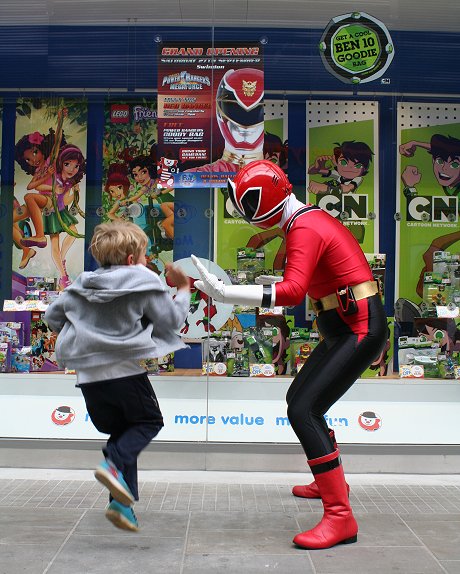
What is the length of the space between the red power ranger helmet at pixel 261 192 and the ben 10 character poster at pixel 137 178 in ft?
5.92

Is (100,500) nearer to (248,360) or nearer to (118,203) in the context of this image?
(248,360)

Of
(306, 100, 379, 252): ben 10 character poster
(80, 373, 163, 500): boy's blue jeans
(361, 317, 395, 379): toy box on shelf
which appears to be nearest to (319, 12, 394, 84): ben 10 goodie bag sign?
(306, 100, 379, 252): ben 10 character poster

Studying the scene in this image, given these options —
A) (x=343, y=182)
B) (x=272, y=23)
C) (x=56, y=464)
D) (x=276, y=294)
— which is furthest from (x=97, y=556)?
(x=272, y=23)

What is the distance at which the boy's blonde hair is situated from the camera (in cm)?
362

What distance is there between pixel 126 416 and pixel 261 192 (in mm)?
1347

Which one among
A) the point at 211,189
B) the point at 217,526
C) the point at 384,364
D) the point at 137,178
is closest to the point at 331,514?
the point at 217,526

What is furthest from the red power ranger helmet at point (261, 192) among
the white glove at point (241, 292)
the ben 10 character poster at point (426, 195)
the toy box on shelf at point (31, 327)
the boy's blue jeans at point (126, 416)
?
the toy box on shelf at point (31, 327)

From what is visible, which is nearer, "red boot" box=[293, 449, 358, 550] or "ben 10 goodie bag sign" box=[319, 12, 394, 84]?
"red boot" box=[293, 449, 358, 550]

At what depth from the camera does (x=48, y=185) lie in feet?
20.0

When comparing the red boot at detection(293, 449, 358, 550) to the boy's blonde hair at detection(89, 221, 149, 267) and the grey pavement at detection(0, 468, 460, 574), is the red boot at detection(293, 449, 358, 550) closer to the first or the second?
the grey pavement at detection(0, 468, 460, 574)

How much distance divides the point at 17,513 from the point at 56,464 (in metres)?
1.06

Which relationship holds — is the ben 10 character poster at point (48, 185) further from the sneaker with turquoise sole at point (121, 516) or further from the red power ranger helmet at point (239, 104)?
the sneaker with turquoise sole at point (121, 516)

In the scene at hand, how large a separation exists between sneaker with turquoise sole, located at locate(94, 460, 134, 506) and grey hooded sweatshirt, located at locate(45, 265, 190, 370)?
1.51 feet

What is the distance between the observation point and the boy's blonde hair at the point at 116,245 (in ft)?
11.9
